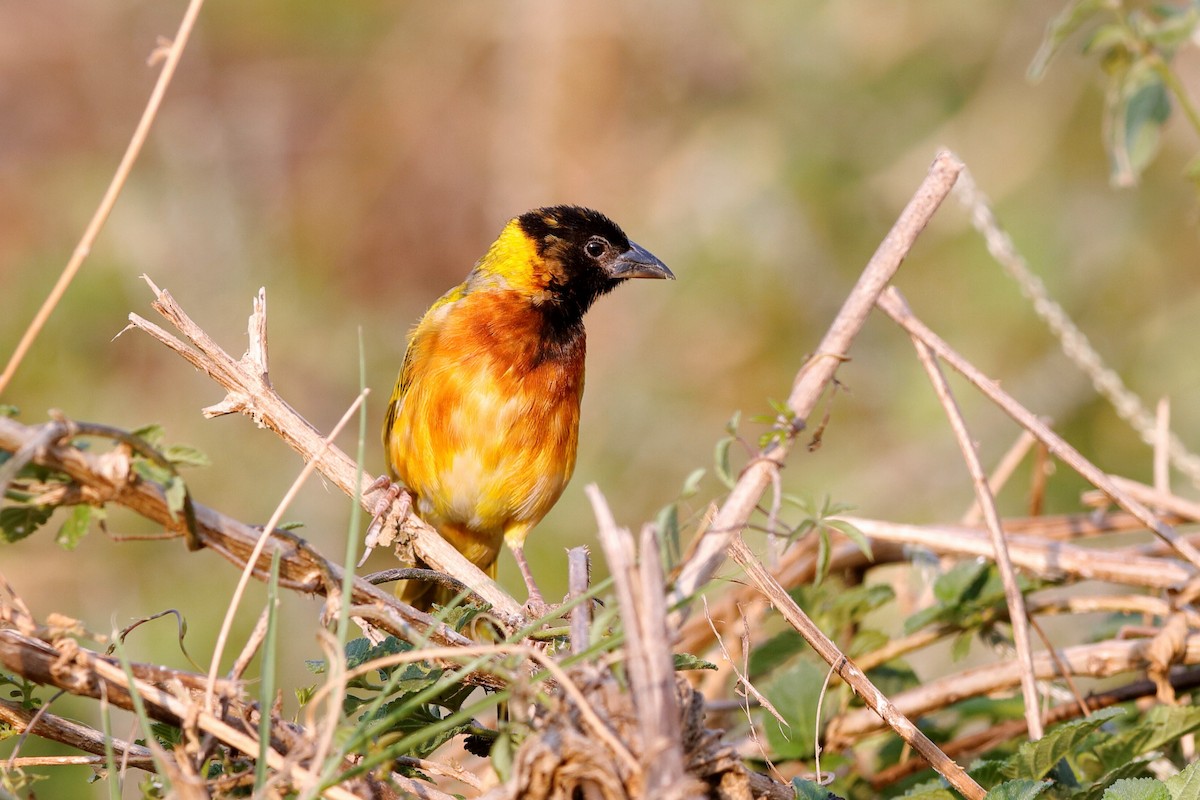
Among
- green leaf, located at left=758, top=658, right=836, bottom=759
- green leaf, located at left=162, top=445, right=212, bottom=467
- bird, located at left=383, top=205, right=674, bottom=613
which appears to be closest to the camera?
green leaf, located at left=162, top=445, right=212, bottom=467

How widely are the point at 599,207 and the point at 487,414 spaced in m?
4.98

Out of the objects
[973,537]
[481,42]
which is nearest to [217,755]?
[973,537]

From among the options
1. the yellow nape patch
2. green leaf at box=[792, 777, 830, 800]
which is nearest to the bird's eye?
the yellow nape patch

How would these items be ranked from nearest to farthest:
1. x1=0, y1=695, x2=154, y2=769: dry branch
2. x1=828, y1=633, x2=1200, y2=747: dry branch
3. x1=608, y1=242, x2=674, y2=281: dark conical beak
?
x1=0, y1=695, x2=154, y2=769: dry branch, x1=828, y1=633, x2=1200, y2=747: dry branch, x1=608, y1=242, x2=674, y2=281: dark conical beak

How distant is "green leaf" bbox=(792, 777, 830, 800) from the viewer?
6.52 ft

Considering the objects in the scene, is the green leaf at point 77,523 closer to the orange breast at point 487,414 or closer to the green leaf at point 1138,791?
the green leaf at point 1138,791

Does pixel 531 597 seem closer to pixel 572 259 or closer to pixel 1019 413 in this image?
pixel 572 259

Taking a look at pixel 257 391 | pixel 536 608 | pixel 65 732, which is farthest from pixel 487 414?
pixel 65 732

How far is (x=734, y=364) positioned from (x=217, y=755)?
19.5 ft

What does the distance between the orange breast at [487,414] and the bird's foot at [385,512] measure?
142 millimetres

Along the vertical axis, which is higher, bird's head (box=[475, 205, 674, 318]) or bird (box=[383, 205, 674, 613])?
bird's head (box=[475, 205, 674, 318])

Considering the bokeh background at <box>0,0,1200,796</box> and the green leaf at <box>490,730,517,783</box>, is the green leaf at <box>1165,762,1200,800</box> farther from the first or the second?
the bokeh background at <box>0,0,1200,796</box>

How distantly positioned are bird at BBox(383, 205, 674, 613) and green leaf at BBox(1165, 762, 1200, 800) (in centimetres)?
195

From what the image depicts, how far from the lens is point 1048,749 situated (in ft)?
7.14
